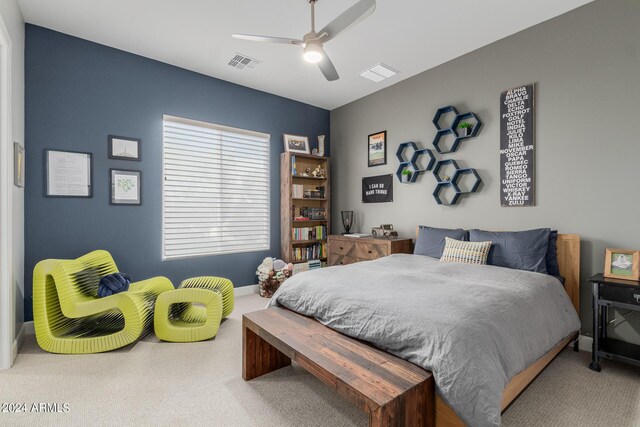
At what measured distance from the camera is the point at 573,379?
7.20 feet

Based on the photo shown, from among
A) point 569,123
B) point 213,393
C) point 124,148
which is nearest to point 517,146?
point 569,123

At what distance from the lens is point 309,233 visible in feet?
15.9

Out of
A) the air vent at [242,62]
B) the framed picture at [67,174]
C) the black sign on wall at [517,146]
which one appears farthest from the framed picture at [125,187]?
the black sign on wall at [517,146]

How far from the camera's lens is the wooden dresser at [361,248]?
3.79 metres

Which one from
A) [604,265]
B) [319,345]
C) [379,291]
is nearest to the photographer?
[319,345]

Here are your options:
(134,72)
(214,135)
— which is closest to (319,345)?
(214,135)

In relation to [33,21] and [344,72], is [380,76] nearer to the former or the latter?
[344,72]

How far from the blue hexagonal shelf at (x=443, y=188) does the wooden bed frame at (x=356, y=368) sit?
1678 mm

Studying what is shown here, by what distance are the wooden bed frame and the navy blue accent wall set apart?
209 centimetres

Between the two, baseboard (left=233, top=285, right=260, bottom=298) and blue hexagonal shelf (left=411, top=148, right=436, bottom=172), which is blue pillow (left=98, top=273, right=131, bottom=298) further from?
blue hexagonal shelf (left=411, top=148, right=436, bottom=172)

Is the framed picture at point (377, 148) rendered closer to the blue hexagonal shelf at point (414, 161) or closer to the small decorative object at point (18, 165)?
the blue hexagonal shelf at point (414, 161)

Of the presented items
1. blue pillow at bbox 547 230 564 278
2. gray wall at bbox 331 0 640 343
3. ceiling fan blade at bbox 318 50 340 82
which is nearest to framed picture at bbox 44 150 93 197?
ceiling fan blade at bbox 318 50 340 82

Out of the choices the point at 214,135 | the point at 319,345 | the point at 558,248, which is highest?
the point at 214,135

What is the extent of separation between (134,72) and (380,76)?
2.86m
